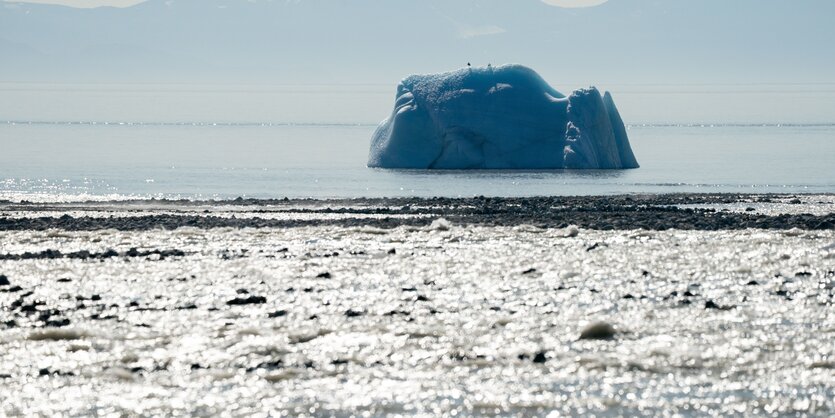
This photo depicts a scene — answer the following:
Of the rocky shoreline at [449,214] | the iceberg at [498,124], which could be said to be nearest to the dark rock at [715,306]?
the rocky shoreline at [449,214]

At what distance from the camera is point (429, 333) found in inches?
476

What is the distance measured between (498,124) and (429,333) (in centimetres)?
4765

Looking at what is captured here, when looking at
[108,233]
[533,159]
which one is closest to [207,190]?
[533,159]

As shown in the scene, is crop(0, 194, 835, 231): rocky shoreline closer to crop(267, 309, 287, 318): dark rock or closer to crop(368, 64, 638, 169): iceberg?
crop(267, 309, 287, 318): dark rock

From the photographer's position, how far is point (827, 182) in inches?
2349

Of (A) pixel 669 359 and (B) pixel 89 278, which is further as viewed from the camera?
(B) pixel 89 278

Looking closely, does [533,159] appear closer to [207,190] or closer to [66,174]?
[207,190]

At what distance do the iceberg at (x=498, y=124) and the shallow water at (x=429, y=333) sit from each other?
127 feet

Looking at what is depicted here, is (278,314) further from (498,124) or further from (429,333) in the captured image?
(498,124)

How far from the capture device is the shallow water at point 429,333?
9500 millimetres

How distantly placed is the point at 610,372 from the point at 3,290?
334 inches

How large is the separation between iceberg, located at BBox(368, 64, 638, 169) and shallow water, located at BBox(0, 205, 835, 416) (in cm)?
3876

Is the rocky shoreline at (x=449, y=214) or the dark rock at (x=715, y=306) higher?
the dark rock at (x=715, y=306)

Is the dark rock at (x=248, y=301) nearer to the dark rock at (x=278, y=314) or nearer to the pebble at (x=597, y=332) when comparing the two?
the dark rock at (x=278, y=314)
